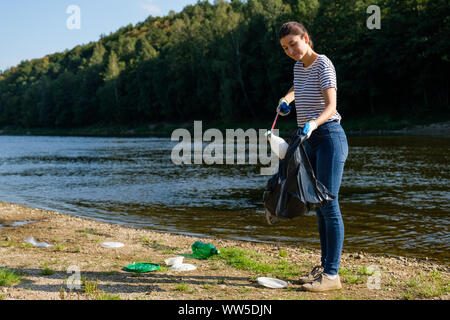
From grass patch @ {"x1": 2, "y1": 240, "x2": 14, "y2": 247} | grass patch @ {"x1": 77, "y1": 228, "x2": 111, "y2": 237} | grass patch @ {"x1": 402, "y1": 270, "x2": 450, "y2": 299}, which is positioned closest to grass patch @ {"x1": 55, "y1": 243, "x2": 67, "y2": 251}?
grass patch @ {"x1": 2, "y1": 240, "x2": 14, "y2": 247}

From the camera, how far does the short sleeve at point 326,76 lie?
4.26 m

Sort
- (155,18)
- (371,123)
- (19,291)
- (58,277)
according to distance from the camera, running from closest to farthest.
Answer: (19,291) < (58,277) < (371,123) < (155,18)

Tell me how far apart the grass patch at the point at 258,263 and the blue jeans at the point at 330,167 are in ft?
2.72

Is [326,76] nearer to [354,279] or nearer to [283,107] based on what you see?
[283,107]

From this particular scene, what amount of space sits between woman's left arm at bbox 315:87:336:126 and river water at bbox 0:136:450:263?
3803 mm

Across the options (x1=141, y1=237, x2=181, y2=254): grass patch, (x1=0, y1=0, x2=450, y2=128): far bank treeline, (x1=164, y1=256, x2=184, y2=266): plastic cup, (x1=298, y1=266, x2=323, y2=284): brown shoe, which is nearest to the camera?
(x1=298, y1=266, x2=323, y2=284): brown shoe

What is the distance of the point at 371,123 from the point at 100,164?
3169cm

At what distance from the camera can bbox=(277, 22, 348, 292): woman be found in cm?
430

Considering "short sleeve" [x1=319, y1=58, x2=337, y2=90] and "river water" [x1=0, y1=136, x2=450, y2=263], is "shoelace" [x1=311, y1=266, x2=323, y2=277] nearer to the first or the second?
"short sleeve" [x1=319, y1=58, x2=337, y2=90]

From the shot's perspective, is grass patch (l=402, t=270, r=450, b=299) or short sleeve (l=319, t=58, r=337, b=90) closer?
short sleeve (l=319, t=58, r=337, b=90)

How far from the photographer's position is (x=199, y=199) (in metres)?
12.8

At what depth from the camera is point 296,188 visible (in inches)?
166
